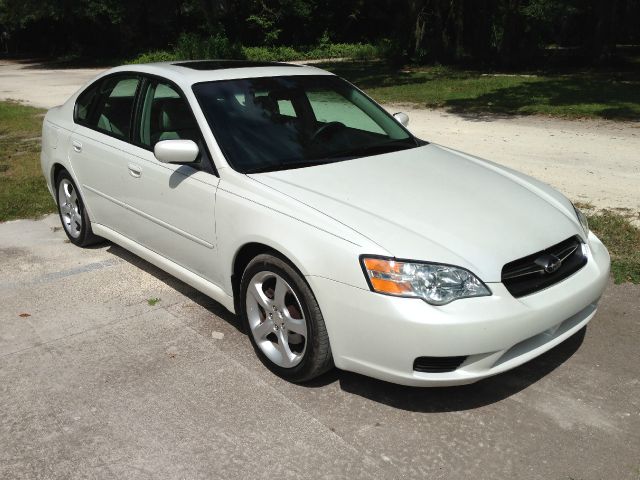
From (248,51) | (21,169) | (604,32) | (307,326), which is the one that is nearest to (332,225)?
(307,326)

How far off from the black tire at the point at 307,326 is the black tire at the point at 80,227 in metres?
2.55

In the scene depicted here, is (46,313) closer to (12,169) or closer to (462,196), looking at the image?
(462,196)

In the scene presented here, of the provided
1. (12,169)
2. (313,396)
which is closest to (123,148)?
(313,396)

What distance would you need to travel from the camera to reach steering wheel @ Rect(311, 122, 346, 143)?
14.4ft

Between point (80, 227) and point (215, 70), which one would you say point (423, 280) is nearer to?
point (215, 70)

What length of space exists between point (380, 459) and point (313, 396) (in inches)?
25.2

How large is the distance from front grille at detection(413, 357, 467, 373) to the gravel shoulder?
13.3ft

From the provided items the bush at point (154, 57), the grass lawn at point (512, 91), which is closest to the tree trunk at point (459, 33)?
the grass lawn at point (512, 91)

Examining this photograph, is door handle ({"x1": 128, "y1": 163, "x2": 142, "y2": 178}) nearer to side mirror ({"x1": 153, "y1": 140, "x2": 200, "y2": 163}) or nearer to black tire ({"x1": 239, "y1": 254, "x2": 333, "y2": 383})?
side mirror ({"x1": 153, "y1": 140, "x2": 200, "y2": 163})

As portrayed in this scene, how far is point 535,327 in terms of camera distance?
10.7ft

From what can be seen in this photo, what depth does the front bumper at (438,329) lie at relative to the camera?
10.1 feet

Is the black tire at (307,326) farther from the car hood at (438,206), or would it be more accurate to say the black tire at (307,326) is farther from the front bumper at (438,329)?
the car hood at (438,206)

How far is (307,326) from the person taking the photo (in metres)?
3.46

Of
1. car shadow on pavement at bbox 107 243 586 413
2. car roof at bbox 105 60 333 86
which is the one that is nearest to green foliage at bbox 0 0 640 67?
car roof at bbox 105 60 333 86
